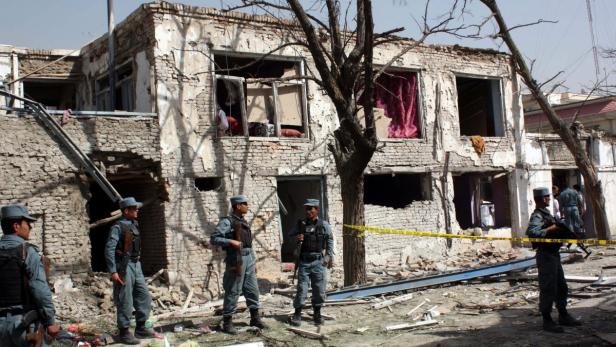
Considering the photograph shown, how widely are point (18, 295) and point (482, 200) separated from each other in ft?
49.5

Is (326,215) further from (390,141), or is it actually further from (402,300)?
(402,300)

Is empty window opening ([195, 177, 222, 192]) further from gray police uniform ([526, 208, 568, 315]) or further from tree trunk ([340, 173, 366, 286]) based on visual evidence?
gray police uniform ([526, 208, 568, 315])

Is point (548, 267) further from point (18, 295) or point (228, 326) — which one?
point (18, 295)

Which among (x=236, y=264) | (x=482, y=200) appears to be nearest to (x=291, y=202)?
(x=482, y=200)

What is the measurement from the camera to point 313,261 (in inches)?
324

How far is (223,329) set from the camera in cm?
784

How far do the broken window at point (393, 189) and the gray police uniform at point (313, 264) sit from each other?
797 centimetres

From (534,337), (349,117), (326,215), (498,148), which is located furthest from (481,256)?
(534,337)

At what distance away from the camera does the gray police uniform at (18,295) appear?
4.77 meters

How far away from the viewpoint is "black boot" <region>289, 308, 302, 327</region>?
8164 mm

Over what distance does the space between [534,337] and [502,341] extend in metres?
0.39

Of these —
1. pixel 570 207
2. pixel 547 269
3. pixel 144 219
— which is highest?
pixel 144 219

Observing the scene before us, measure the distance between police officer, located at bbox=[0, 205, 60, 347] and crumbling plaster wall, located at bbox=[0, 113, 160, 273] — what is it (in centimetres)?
581

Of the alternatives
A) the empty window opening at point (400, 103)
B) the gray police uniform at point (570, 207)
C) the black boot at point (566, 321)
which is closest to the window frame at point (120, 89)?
the empty window opening at point (400, 103)
